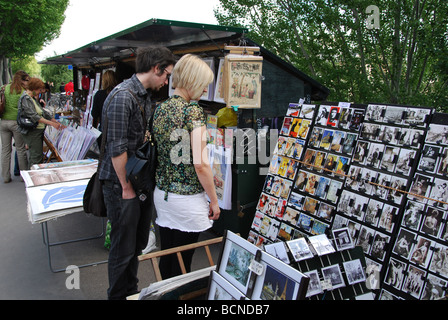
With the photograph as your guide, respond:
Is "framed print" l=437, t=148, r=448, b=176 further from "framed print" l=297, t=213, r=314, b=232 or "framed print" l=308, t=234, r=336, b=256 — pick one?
"framed print" l=297, t=213, r=314, b=232

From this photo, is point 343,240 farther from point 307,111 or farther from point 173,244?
point 307,111

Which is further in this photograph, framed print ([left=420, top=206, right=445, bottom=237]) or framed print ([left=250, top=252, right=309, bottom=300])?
framed print ([left=420, top=206, right=445, bottom=237])

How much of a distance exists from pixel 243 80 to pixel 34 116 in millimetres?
4026

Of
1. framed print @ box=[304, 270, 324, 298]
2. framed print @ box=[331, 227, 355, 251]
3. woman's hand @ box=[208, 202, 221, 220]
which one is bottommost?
framed print @ box=[304, 270, 324, 298]

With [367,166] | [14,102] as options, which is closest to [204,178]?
[367,166]

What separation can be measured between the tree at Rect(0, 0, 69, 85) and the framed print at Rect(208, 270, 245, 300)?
1023 inches

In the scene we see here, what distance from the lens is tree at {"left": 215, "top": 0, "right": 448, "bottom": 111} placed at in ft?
14.9

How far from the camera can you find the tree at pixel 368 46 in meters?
4.54

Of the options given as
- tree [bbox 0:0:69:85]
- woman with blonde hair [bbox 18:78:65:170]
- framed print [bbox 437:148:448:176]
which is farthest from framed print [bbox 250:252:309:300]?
tree [bbox 0:0:69:85]

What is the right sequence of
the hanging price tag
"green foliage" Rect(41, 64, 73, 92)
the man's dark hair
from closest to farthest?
the hanging price tag, the man's dark hair, "green foliage" Rect(41, 64, 73, 92)

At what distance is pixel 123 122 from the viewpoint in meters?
2.12

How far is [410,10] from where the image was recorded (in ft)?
15.2

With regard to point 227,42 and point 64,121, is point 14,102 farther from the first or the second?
point 227,42

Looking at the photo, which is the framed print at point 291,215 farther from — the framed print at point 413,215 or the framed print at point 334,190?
the framed print at point 413,215
